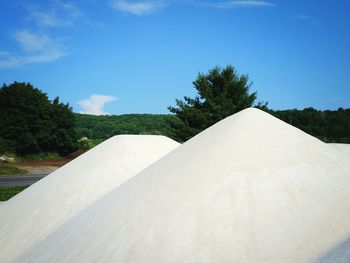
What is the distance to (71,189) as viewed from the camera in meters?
6.96

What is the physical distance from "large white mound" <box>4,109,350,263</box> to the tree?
18308 mm

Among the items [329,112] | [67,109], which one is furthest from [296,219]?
[329,112]

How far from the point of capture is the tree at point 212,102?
23234 millimetres

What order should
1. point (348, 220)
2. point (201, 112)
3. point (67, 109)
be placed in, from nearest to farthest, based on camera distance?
point (348, 220), point (201, 112), point (67, 109)

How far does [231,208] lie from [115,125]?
76.4 metres

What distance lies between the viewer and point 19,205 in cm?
730

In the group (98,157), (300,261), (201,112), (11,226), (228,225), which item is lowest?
(11,226)

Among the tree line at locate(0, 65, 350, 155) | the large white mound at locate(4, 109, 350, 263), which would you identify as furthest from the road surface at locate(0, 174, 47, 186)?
the large white mound at locate(4, 109, 350, 263)

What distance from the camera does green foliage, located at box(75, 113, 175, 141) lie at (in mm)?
69694

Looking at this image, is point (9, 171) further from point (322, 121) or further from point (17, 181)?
point (322, 121)

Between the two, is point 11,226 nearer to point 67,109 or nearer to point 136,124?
point 67,109

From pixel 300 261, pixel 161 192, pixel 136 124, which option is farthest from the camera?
pixel 136 124

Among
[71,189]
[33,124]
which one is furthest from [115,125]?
[71,189]

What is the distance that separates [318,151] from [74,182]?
5065 millimetres
